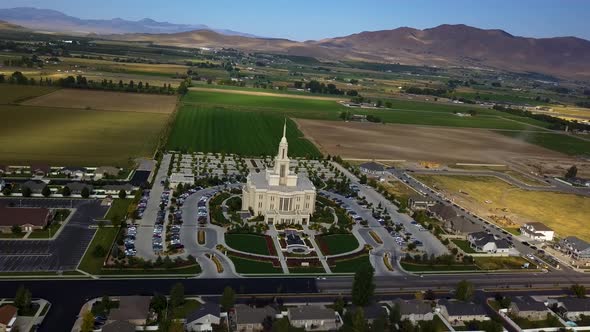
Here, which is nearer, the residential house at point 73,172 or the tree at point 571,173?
the residential house at point 73,172

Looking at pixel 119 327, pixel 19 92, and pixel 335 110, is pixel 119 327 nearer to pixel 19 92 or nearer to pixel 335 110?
pixel 19 92

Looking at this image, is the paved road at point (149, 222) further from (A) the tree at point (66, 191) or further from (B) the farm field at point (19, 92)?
(B) the farm field at point (19, 92)

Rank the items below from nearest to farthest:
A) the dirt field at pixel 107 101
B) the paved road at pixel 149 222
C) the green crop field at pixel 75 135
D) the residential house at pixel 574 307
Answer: the residential house at pixel 574 307 < the paved road at pixel 149 222 < the green crop field at pixel 75 135 < the dirt field at pixel 107 101

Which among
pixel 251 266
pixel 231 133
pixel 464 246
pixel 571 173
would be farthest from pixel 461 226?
pixel 231 133

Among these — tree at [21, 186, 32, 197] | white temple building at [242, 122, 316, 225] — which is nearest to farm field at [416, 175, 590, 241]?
white temple building at [242, 122, 316, 225]

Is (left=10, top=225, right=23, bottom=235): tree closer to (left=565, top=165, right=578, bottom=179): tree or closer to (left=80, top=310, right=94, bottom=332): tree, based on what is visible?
(left=80, top=310, right=94, bottom=332): tree

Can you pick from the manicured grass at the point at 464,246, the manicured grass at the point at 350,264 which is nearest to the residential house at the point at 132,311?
the manicured grass at the point at 350,264
